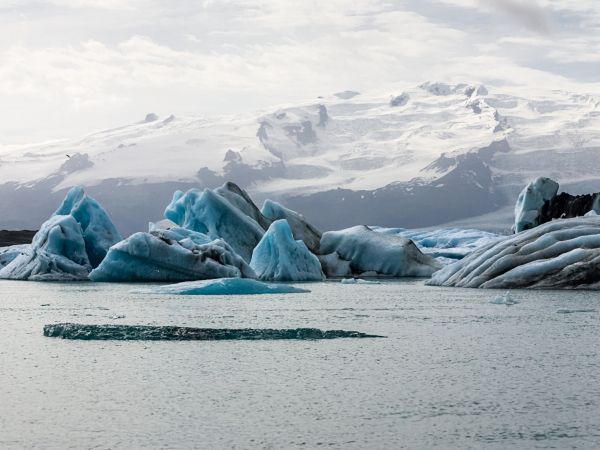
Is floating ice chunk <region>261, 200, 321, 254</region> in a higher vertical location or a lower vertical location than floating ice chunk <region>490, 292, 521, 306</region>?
lower

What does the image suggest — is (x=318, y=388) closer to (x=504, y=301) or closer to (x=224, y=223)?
(x=504, y=301)

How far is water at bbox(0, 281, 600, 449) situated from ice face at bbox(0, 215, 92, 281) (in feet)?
72.3

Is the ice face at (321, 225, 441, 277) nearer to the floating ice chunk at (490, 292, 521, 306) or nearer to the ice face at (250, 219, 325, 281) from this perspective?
the ice face at (250, 219, 325, 281)

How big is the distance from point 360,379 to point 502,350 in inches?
142

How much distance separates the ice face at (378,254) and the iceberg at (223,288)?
57.9 feet

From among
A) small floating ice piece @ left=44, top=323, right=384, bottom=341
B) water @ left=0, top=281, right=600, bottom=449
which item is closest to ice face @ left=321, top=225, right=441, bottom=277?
water @ left=0, top=281, right=600, bottom=449

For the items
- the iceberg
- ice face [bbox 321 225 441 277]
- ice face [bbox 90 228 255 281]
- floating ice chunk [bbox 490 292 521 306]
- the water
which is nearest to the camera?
the water

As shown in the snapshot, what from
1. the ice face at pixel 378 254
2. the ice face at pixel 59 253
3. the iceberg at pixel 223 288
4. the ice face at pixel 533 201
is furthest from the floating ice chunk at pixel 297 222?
the iceberg at pixel 223 288

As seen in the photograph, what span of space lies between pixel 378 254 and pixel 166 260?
14476 millimetres

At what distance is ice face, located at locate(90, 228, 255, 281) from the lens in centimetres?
3672

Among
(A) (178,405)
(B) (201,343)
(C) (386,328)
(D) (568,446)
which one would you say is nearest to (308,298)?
(C) (386,328)

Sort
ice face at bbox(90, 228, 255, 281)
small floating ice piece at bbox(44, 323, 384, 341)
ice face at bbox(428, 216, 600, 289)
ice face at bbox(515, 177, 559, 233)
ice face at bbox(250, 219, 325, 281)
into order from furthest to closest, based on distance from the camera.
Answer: ice face at bbox(515, 177, 559, 233) < ice face at bbox(250, 219, 325, 281) < ice face at bbox(90, 228, 255, 281) < ice face at bbox(428, 216, 600, 289) < small floating ice piece at bbox(44, 323, 384, 341)

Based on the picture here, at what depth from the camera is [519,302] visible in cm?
2378

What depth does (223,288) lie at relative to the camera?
96.8 ft
